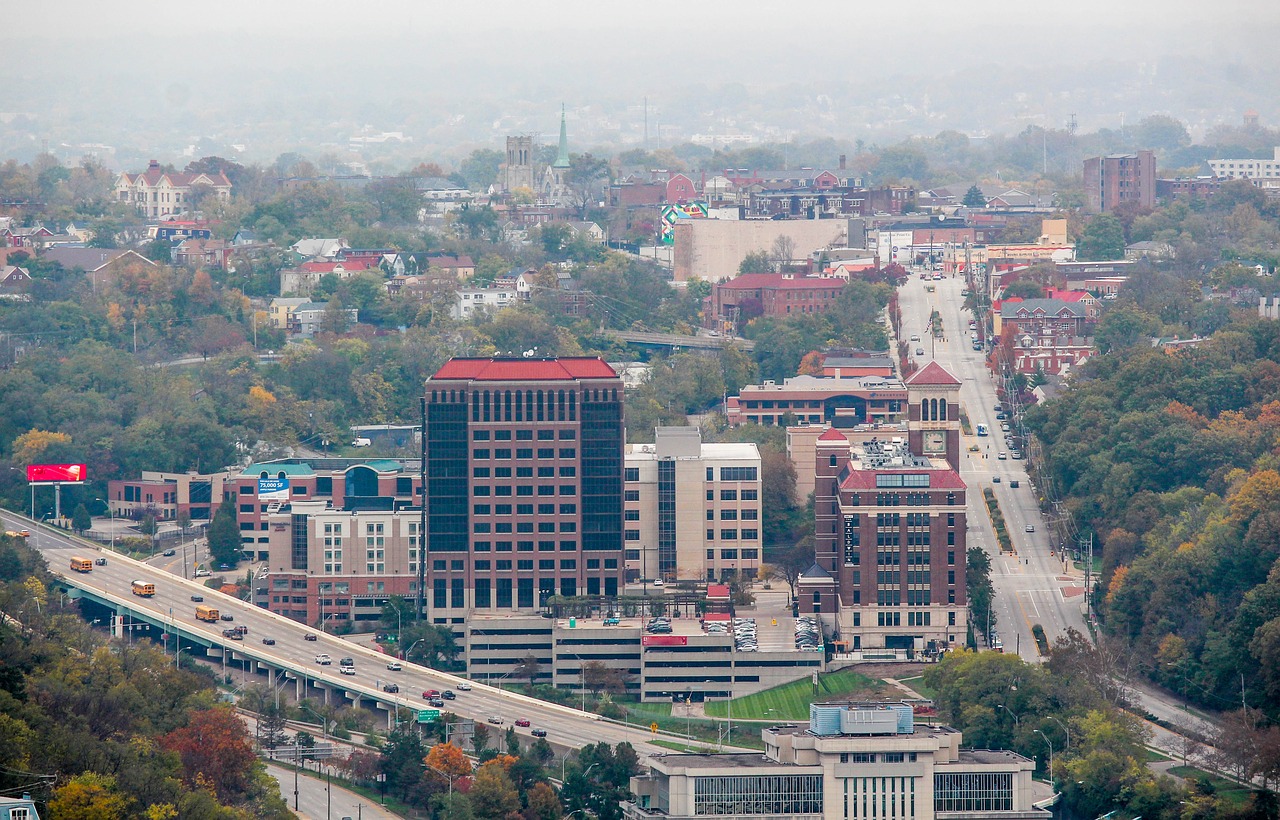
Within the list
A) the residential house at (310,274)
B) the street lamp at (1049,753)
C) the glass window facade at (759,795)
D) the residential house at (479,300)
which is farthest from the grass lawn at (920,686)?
the residential house at (310,274)

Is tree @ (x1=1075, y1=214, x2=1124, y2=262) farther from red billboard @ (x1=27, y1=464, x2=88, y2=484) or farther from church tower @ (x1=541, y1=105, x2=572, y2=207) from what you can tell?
red billboard @ (x1=27, y1=464, x2=88, y2=484)

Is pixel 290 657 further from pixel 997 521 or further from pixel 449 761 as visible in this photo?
pixel 997 521

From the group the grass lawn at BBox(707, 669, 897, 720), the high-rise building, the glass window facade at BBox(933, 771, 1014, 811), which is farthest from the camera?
the high-rise building

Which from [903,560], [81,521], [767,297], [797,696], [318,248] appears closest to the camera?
[797,696]

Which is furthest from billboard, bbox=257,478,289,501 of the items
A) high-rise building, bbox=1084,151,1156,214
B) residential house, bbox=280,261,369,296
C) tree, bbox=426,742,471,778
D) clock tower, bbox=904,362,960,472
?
high-rise building, bbox=1084,151,1156,214

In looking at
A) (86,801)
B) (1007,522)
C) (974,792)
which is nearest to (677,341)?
(1007,522)

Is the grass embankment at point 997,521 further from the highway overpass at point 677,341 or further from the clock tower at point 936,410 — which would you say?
the highway overpass at point 677,341
